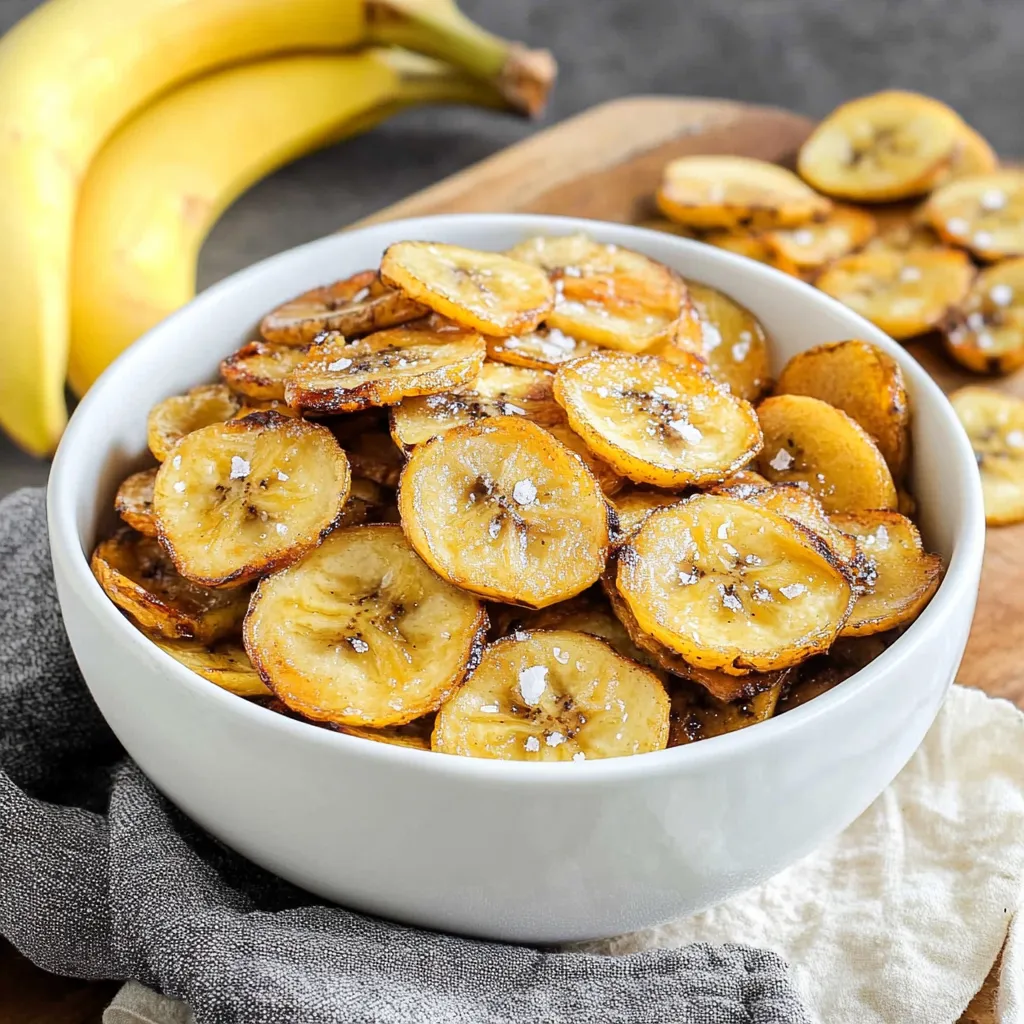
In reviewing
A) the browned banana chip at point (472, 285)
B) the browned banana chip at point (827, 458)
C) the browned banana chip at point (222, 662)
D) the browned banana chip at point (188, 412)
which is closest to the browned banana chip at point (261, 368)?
the browned banana chip at point (188, 412)

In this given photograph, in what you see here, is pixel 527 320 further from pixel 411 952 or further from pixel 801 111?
pixel 801 111

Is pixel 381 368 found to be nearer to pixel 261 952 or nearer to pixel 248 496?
pixel 248 496

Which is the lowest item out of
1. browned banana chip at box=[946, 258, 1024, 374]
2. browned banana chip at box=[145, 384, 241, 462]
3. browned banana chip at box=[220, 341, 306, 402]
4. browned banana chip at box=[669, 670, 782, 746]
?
browned banana chip at box=[946, 258, 1024, 374]

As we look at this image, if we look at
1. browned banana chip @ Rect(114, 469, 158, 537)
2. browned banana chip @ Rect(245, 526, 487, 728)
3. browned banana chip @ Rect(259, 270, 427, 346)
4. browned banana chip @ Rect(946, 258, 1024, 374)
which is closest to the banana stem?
browned banana chip @ Rect(946, 258, 1024, 374)

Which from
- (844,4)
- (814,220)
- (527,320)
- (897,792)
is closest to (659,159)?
(814,220)

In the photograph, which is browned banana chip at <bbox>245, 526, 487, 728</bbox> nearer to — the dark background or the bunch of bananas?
the bunch of bananas
